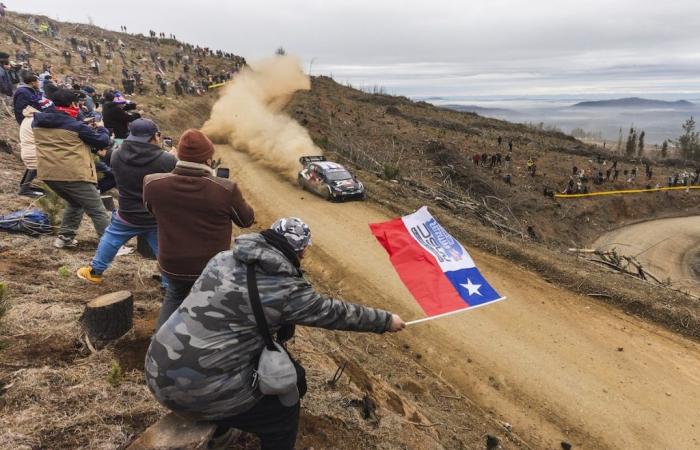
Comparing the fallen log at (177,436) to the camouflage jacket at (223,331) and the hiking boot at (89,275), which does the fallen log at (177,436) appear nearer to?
the camouflage jacket at (223,331)

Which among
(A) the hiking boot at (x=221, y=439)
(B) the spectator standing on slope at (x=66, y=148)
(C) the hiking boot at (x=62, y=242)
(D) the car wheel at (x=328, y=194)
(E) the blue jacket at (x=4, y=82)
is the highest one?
(E) the blue jacket at (x=4, y=82)

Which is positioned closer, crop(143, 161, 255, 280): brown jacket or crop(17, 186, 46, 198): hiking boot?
crop(143, 161, 255, 280): brown jacket

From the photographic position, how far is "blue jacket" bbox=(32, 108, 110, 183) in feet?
20.1

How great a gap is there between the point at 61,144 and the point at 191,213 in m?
3.56

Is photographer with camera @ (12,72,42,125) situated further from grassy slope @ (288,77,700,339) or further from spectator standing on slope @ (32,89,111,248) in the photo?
grassy slope @ (288,77,700,339)

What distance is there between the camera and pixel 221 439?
371 centimetres

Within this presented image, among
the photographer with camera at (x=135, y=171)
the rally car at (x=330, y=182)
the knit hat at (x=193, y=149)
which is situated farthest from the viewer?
the rally car at (x=330, y=182)

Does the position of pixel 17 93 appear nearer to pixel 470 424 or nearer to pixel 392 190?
pixel 470 424

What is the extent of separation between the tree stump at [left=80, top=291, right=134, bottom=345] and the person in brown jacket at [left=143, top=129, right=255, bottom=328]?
1.08 m

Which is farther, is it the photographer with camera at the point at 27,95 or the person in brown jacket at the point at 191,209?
the photographer with camera at the point at 27,95

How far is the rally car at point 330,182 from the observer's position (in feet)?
60.2

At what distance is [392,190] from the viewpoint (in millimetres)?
20406

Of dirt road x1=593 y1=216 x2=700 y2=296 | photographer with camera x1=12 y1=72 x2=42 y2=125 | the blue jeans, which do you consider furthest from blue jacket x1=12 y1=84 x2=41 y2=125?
dirt road x1=593 y1=216 x2=700 y2=296

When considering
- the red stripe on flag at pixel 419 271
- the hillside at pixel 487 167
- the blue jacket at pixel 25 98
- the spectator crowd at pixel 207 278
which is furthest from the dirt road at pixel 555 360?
the hillside at pixel 487 167
